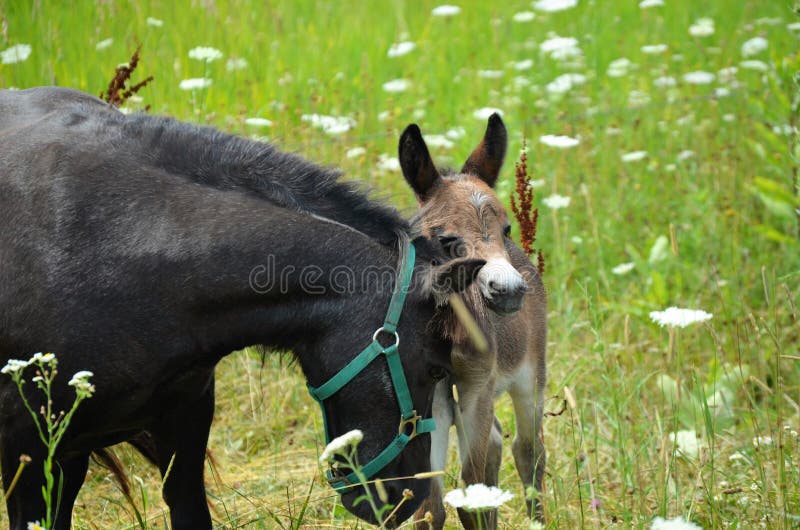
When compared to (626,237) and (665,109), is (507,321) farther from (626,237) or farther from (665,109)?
(665,109)

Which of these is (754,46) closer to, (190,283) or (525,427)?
(525,427)

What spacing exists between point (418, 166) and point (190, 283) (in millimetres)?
1265

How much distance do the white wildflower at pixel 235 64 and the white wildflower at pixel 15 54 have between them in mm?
1738

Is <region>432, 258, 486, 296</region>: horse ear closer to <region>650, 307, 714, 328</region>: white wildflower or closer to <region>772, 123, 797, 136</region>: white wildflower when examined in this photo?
<region>650, 307, 714, 328</region>: white wildflower

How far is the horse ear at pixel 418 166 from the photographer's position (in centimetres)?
348

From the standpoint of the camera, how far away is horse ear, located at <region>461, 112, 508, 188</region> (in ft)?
12.5

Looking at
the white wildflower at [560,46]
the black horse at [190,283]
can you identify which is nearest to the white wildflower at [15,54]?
the black horse at [190,283]

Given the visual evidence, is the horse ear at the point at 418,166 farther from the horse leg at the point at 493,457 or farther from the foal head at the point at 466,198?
the horse leg at the point at 493,457

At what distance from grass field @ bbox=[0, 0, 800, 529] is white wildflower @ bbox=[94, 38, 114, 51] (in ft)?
0.07

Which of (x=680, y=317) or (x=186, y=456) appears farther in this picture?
(x=680, y=317)

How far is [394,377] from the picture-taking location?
99.0 inches

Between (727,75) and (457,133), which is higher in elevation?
(457,133)

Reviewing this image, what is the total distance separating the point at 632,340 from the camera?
530 centimetres

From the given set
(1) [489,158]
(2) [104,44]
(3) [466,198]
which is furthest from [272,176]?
(2) [104,44]
